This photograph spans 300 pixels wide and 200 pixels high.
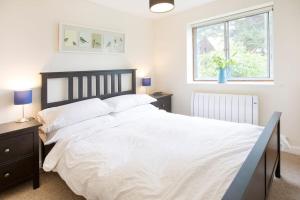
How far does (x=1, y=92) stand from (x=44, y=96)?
45cm

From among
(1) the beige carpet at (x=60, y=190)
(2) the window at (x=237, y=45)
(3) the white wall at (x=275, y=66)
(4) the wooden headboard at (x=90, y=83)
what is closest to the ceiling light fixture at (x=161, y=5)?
(4) the wooden headboard at (x=90, y=83)

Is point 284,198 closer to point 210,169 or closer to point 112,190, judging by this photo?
point 210,169

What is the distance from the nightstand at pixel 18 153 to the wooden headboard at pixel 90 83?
0.52m

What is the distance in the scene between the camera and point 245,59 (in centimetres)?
351

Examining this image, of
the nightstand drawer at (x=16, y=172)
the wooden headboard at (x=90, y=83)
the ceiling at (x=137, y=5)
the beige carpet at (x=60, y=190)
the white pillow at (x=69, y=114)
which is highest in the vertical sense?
the ceiling at (x=137, y=5)

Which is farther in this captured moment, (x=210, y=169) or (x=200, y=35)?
(x=200, y=35)

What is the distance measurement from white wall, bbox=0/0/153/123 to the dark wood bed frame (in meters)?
0.13

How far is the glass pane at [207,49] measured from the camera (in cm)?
376

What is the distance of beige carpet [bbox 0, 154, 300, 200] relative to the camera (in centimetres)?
206

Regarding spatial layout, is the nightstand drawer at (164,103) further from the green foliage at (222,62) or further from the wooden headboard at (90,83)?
the green foliage at (222,62)

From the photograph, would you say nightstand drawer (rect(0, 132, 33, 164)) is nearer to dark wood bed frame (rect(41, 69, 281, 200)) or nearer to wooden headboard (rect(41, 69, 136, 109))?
dark wood bed frame (rect(41, 69, 281, 200))

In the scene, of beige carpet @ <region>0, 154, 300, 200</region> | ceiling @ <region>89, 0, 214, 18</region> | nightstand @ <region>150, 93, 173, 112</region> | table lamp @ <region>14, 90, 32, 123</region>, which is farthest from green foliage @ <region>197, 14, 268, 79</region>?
table lamp @ <region>14, 90, 32, 123</region>

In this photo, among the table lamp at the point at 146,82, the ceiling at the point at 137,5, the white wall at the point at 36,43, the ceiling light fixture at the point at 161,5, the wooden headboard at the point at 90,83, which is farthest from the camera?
the table lamp at the point at 146,82

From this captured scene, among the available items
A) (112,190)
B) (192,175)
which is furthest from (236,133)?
(112,190)
